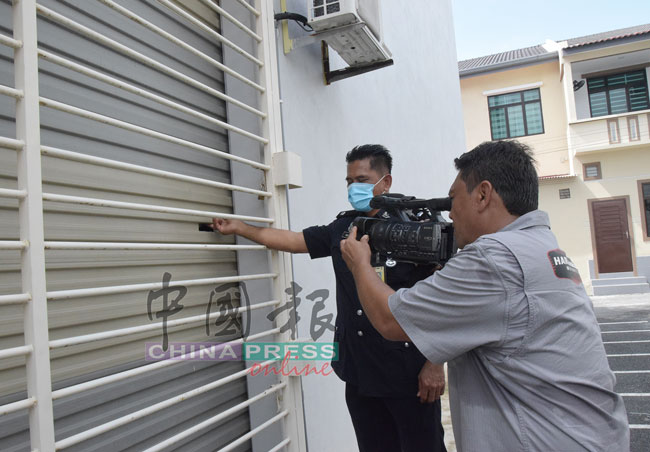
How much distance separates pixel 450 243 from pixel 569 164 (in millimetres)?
14500

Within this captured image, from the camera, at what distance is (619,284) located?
13.5 metres

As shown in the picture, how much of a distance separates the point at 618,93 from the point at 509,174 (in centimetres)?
1593

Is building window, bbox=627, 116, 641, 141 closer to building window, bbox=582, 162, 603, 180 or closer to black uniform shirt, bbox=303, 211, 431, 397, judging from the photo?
building window, bbox=582, 162, 603, 180

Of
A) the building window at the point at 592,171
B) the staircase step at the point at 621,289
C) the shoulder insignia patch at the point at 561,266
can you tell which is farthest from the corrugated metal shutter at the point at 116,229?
the building window at the point at 592,171

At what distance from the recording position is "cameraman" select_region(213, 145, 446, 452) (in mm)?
Answer: 2180

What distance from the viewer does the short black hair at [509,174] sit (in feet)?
5.03

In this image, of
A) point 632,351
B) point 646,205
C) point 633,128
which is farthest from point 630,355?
point 633,128

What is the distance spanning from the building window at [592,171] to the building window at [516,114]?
5.65 ft

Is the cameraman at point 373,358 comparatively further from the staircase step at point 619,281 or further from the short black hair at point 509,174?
the staircase step at point 619,281

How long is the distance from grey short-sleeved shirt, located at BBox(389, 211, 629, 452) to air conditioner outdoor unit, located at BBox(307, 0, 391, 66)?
1780mm

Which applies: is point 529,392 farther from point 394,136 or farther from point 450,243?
point 394,136

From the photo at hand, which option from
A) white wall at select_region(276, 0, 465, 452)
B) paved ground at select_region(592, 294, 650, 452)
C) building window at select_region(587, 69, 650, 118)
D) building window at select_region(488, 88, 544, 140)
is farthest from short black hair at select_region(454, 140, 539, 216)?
building window at select_region(587, 69, 650, 118)

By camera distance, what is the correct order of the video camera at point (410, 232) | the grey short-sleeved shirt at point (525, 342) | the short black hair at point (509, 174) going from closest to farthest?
the grey short-sleeved shirt at point (525, 342) < the short black hair at point (509, 174) < the video camera at point (410, 232)

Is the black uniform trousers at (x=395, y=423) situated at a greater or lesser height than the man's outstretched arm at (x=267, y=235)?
lesser
